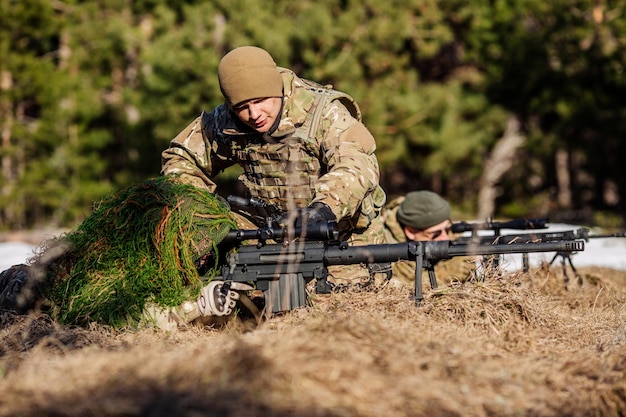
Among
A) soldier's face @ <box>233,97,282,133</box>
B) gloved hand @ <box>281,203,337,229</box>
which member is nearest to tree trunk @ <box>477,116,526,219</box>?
soldier's face @ <box>233,97,282,133</box>

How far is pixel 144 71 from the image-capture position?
69.5 feet

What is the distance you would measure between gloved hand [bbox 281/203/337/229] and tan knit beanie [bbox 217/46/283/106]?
1.07 meters

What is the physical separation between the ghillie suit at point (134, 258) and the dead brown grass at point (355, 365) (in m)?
0.26

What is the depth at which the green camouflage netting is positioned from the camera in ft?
16.6

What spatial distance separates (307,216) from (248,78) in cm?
126

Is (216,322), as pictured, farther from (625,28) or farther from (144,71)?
(144,71)

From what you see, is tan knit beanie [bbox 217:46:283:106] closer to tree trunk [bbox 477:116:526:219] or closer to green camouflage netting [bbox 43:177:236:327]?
green camouflage netting [bbox 43:177:236:327]

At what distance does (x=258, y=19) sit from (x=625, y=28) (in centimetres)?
776

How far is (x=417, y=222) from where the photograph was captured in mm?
7270

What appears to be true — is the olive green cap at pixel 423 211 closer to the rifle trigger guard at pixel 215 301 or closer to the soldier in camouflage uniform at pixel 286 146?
the soldier in camouflage uniform at pixel 286 146

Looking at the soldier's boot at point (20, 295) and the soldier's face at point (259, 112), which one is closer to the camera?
the soldier's boot at point (20, 295)

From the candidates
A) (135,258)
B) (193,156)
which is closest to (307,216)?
(135,258)

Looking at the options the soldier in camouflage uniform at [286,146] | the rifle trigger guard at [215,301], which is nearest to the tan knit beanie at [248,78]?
the soldier in camouflage uniform at [286,146]

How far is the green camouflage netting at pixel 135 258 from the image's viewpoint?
505cm
